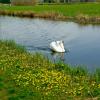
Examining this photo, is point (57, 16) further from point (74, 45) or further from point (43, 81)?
point (43, 81)

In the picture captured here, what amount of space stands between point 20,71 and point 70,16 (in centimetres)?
4601

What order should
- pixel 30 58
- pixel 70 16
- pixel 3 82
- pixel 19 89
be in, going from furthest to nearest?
pixel 70 16 < pixel 30 58 < pixel 3 82 < pixel 19 89

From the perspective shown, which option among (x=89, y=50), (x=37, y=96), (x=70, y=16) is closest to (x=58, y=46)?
(x=89, y=50)

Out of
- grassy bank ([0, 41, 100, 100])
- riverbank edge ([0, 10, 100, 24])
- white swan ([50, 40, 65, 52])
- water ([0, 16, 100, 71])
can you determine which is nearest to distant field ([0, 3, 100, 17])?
riverbank edge ([0, 10, 100, 24])

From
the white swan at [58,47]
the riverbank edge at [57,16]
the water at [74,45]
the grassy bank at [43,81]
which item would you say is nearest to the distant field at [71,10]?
the riverbank edge at [57,16]

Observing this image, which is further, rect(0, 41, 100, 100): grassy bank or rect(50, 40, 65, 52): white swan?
rect(50, 40, 65, 52): white swan

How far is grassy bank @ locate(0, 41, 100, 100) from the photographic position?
1395 centimetres

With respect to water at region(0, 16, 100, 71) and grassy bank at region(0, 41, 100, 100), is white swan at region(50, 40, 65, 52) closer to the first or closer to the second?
water at region(0, 16, 100, 71)

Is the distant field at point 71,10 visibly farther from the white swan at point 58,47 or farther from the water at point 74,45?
the white swan at point 58,47

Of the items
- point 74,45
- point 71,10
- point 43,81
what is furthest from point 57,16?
point 43,81

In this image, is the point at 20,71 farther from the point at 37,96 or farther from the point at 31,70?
the point at 37,96

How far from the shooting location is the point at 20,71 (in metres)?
17.6

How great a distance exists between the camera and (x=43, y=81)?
15570 mm

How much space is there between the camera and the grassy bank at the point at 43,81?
13.9 metres
